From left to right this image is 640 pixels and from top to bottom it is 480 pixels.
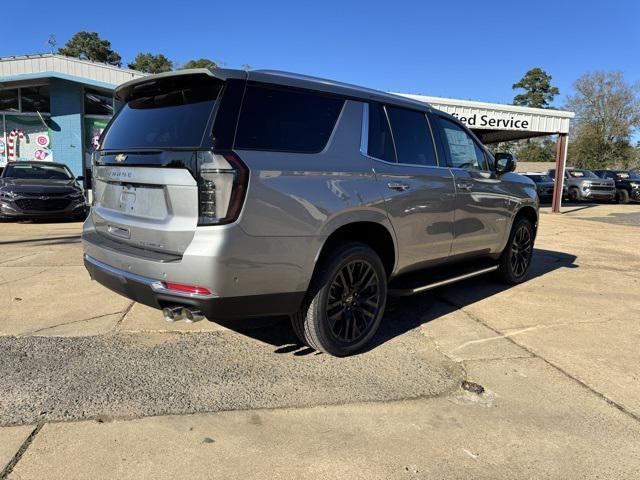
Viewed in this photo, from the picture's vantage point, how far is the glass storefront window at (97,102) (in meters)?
17.1

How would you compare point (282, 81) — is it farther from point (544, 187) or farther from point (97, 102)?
point (544, 187)

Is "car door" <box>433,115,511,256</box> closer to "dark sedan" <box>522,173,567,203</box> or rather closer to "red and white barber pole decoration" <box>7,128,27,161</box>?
"red and white barber pole decoration" <box>7,128,27,161</box>

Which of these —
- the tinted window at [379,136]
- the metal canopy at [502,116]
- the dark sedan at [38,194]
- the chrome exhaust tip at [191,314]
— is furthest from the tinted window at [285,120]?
the metal canopy at [502,116]

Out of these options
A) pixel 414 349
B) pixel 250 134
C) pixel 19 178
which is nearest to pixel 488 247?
pixel 414 349

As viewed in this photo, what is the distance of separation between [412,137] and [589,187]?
24.5m

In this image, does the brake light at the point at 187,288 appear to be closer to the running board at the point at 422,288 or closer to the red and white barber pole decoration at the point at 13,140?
the running board at the point at 422,288

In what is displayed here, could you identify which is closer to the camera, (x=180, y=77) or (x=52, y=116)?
(x=180, y=77)

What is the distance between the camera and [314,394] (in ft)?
10.9

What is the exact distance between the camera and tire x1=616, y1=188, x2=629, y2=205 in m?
26.3

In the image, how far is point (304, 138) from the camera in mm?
3521

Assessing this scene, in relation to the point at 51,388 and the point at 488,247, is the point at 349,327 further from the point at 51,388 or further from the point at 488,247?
the point at 488,247

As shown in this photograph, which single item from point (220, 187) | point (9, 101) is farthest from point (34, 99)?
point (220, 187)

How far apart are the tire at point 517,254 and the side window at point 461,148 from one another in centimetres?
113

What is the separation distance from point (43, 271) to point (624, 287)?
24.7 feet
